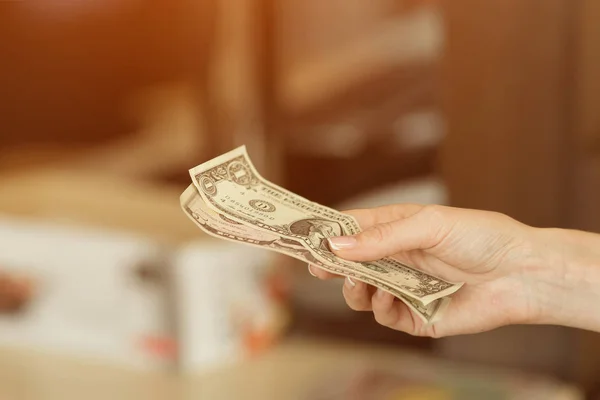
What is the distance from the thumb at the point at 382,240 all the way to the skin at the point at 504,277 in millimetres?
63

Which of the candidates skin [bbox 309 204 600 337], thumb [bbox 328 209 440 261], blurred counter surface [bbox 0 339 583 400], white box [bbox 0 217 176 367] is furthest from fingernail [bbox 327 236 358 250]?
white box [bbox 0 217 176 367]

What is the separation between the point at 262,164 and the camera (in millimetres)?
1781

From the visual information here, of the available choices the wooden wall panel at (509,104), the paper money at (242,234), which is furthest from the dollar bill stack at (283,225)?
the wooden wall panel at (509,104)

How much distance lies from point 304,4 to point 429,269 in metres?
0.79

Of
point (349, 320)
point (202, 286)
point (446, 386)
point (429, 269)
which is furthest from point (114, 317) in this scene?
point (429, 269)

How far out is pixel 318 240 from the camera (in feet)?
2.92

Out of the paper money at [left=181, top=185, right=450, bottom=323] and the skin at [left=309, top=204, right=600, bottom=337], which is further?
the skin at [left=309, top=204, right=600, bottom=337]

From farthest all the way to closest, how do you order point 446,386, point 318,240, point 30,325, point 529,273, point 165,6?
point 165,6 → point 30,325 → point 446,386 → point 529,273 → point 318,240

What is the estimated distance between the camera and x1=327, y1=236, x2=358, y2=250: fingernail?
865mm

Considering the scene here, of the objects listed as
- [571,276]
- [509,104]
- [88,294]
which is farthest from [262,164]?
[571,276]

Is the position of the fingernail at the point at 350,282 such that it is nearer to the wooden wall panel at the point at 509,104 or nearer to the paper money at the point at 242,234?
the paper money at the point at 242,234

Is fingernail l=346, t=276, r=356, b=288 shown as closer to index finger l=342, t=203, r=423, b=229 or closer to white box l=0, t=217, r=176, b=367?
index finger l=342, t=203, r=423, b=229

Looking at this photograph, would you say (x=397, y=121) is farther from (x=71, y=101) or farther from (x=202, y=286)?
(x=71, y=101)

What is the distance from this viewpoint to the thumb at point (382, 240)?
867 mm
